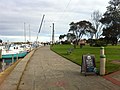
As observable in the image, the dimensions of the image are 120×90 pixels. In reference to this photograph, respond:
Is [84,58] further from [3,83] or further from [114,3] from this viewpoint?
[114,3]

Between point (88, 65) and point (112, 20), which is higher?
point (112, 20)

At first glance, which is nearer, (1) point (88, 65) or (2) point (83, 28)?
(1) point (88, 65)

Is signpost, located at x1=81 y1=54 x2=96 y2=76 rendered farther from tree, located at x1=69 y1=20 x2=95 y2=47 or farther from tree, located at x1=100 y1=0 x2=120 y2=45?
tree, located at x1=69 y1=20 x2=95 y2=47

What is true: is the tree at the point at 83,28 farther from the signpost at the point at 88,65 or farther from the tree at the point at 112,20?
the signpost at the point at 88,65

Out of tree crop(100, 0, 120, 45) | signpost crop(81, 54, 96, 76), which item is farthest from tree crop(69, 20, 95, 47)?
signpost crop(81, 54, 96, 76)

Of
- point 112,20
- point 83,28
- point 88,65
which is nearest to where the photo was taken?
point 88,65

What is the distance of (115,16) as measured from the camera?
6184cm

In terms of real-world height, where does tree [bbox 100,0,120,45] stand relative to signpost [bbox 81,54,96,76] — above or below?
above

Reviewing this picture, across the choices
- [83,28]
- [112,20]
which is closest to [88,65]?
[112,20]

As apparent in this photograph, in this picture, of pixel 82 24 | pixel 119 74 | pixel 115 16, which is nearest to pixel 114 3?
pixel 115 16

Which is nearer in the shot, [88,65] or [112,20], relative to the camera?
[88,65]

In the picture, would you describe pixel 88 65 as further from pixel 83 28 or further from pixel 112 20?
pixel 83 28

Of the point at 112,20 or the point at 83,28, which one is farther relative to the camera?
the point at 83,28

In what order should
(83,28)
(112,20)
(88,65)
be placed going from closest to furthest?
(88,65) < (112,20) < (83,28)
